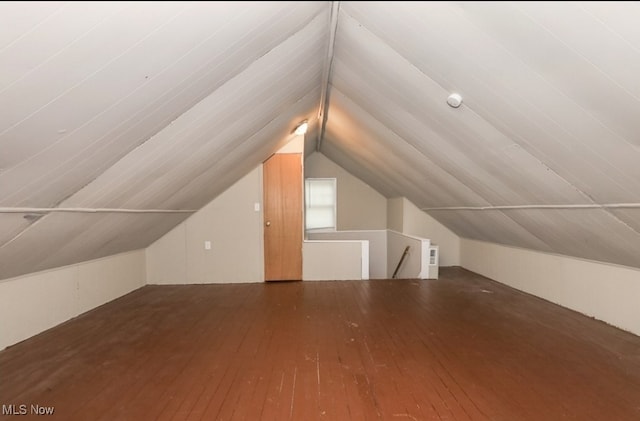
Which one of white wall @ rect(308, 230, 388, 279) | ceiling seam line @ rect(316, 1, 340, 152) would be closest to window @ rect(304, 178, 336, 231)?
white wall @ rect(308, 230, 388, 279)

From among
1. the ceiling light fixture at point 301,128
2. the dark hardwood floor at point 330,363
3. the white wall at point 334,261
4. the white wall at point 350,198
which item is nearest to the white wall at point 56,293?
the dark hardwood floor at point 330,363

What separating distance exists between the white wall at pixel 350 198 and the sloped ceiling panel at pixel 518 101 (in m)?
4.07

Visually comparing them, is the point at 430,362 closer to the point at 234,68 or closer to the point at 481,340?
the point at 481,340

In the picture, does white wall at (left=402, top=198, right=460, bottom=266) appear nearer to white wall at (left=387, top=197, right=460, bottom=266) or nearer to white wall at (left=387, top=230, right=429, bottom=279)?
white wall at (left=387, top=197, right=460, bottom=266)

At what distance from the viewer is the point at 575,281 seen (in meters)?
3.86

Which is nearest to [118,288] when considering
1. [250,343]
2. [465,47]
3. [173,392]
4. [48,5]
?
[250,343]

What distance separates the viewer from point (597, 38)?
4.68 feet

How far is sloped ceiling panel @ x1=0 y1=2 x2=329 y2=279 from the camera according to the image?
1.26 metres

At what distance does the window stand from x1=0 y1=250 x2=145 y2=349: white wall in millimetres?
4450

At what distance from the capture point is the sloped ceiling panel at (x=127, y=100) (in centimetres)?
126

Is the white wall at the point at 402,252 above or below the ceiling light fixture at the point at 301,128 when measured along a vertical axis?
below

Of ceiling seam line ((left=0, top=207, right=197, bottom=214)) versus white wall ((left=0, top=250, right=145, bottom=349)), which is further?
white wall ((left=0, top=250, right=145, bottom=349))

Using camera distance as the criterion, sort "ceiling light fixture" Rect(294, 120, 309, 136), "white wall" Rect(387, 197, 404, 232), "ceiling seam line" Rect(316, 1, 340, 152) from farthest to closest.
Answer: "white wall" Rect(387, 197, 404, 232) < "ceiling light fixture" Rect(294, 120, 309, 136) < "ceiling seam line" Rect(316, 1, 340, 152)

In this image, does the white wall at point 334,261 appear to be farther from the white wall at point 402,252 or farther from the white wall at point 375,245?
the white wall at point 375,245
